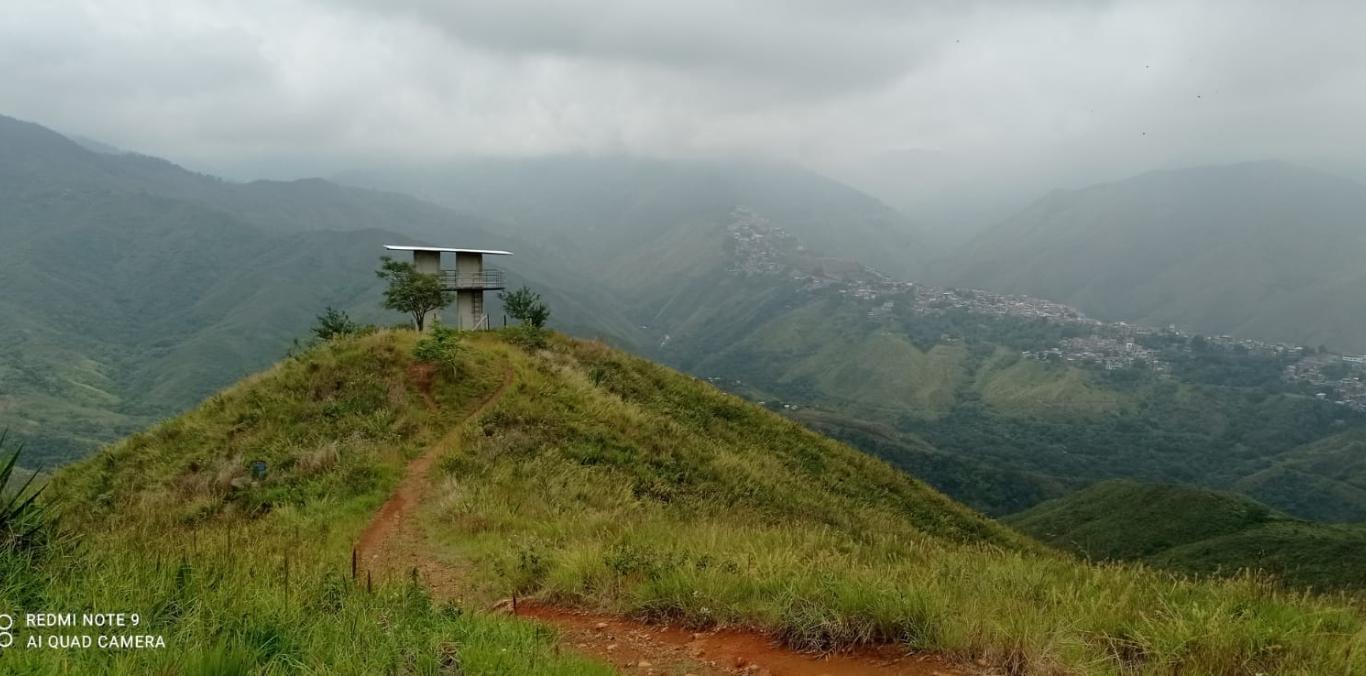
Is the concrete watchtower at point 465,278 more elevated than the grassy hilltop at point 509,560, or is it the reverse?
the concrete watchtower at point 465,278

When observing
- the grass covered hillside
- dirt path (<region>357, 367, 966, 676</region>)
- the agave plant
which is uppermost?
the agave plant

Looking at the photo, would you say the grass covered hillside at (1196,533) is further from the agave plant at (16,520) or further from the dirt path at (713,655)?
the agave plant at (16,520)

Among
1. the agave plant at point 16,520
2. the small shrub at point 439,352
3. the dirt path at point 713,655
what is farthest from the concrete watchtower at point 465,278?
the dirt path at point 713,655

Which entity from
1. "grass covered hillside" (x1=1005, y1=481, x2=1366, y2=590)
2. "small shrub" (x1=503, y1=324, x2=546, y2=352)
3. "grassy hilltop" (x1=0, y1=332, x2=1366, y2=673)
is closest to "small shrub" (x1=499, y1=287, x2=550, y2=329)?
"small shrub" (x1=503, y1=324, x2=546, y2=352)

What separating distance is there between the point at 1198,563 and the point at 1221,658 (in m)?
61.3

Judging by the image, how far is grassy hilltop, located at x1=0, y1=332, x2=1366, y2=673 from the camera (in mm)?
5797

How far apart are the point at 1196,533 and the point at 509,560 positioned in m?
80.9

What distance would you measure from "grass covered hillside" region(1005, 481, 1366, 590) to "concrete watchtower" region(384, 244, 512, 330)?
1430 inches

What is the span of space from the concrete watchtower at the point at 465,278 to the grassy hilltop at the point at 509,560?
17.7 meters

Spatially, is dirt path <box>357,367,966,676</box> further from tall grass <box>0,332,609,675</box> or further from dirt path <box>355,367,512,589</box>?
dirt path <box>355,367,512,589</box>

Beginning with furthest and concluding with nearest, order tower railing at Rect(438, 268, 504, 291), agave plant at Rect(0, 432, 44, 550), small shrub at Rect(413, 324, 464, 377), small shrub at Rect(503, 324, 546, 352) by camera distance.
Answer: tower railing at Rect(438, 268, 504, 291) → small shrub at Rect(503, 324, 546, 352) → small shrub at Rect(413, 324, 464, 377) → agave plant at Rect(0, 432, 44, 550)

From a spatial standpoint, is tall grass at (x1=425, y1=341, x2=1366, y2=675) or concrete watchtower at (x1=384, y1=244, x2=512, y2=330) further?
concrete watchtower at (x1=384, y1=244, x2=512, y2=330)

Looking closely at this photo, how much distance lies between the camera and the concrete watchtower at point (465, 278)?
44969mm

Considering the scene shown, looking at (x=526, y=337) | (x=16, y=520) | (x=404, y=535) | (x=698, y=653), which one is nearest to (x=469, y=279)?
(x=526, y=337)
